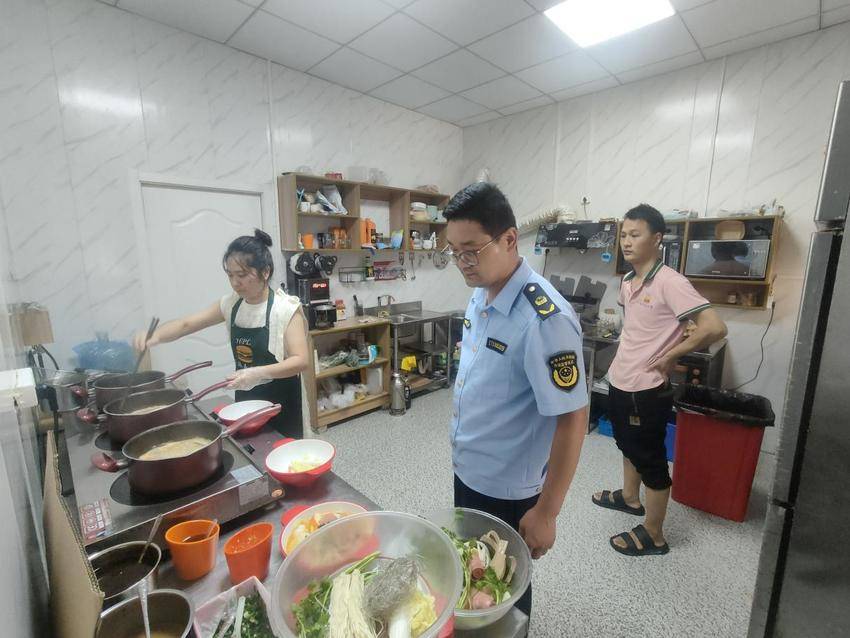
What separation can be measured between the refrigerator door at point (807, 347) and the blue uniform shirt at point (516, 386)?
39 centimetres

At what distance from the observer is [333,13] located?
237 cm

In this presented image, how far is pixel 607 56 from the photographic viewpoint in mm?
2846

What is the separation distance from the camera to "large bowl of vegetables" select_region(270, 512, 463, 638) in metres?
0.55

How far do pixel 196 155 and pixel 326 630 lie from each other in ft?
9.96

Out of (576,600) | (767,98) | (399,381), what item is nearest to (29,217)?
(399,381)

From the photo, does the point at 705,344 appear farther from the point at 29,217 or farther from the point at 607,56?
the point at 29,217

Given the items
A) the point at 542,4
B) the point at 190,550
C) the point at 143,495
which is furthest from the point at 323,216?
the point at 190,550

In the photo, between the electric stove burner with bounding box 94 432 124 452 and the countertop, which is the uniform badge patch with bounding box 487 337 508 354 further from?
the electric stove burner with bounding box 94 432 124 452

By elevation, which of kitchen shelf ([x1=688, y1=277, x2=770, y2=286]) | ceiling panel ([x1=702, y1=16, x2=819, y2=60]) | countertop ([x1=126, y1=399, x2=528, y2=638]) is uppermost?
ceiling panel ([x1=702, y1=16, x2=819, y2=60])

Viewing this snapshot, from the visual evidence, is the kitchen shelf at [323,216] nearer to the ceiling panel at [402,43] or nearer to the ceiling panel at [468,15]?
the ceiling panel at [402,43]

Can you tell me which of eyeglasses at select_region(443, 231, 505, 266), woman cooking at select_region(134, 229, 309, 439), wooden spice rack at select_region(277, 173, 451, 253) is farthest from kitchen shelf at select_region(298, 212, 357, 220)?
eyeglasses at select_region(443, 231, 505, 266)

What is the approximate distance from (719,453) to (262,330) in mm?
2479

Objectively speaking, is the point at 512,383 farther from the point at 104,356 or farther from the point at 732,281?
the point at 732,281

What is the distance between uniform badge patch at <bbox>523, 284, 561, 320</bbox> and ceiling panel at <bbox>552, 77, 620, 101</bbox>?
10.2ft
